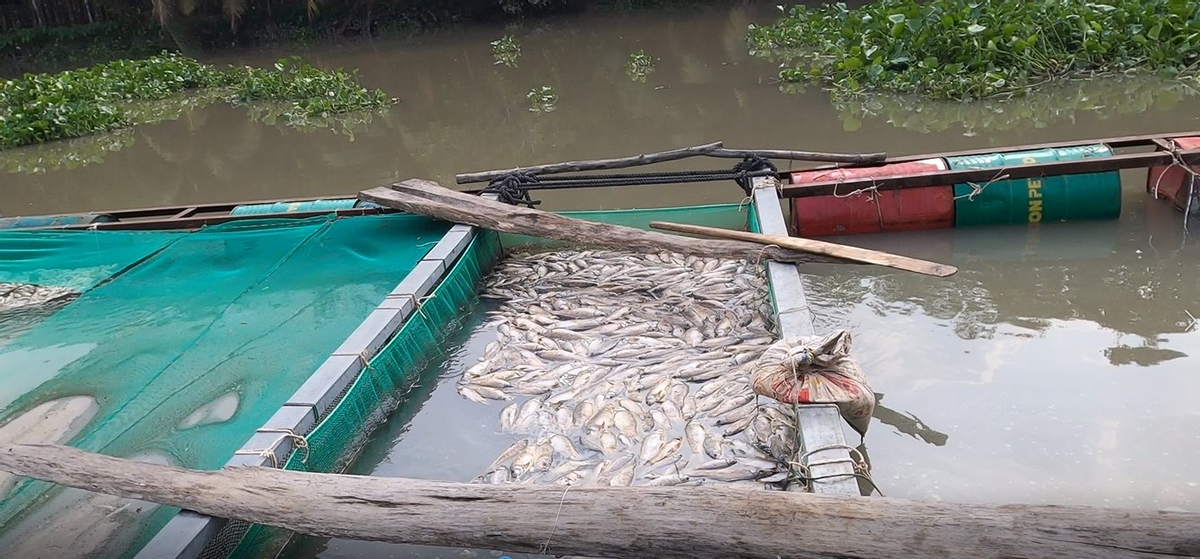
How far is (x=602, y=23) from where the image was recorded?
2205 cm

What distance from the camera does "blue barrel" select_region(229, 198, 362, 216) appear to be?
686 centimetres

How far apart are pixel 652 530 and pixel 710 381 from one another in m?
1.79

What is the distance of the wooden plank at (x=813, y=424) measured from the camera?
10.5 ft

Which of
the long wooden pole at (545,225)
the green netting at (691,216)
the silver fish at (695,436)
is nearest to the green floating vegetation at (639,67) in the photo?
the green netting at (691,216)

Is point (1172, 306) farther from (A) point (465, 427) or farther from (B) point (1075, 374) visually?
(A) point (465, 427)

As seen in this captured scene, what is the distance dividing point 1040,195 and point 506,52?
44.0 feet

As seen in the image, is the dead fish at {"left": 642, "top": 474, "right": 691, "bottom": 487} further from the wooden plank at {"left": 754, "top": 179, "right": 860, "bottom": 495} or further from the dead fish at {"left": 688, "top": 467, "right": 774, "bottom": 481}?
the wooden plank at {"left": 754, "top": 179, "right": 860, "bottom": 495}

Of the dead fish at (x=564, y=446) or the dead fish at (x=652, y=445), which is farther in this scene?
the dead fish at (x=564, y=446)

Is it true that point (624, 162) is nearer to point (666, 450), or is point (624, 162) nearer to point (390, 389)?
point (390, 389)

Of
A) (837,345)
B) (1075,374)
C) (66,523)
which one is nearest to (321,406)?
(66,523)

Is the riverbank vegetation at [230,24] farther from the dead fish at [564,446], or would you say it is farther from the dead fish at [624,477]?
the dead fish at [624,477]

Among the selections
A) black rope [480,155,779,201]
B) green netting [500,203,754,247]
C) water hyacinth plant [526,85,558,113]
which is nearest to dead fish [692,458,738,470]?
green netting [500,203,754,247]

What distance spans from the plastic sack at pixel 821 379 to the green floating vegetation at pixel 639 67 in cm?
1027

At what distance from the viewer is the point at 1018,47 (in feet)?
32.5
